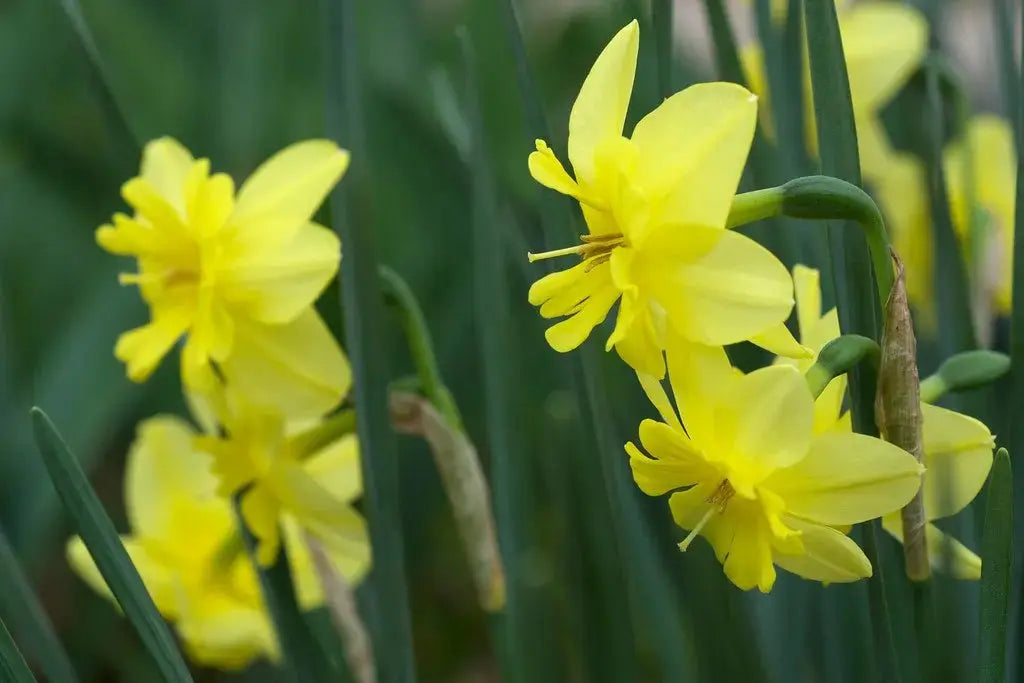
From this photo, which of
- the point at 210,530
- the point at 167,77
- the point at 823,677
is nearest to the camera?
the point at 823,677

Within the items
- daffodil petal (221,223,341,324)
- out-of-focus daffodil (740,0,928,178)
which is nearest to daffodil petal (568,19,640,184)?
daffodil petal (221,223,341,324)

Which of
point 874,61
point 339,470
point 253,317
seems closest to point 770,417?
point 253,317

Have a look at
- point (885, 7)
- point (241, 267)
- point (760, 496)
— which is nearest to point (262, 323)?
point (241, 267)

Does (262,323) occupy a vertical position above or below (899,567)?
above

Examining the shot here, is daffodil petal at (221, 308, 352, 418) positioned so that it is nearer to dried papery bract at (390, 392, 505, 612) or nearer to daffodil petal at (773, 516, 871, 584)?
dried papery bract at (390, 392, 505, 612)

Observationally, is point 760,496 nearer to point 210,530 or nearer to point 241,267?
point 241,267

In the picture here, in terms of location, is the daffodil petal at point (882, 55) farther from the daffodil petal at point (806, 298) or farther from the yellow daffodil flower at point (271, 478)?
the yellow daffodil flower at point (271, 478)
